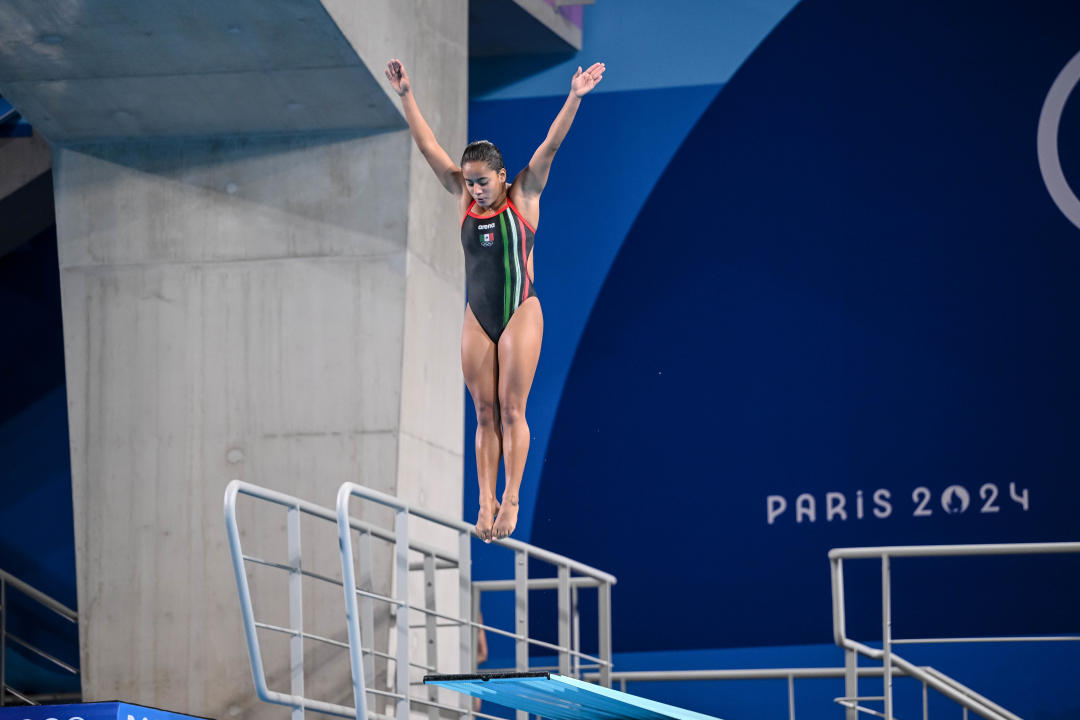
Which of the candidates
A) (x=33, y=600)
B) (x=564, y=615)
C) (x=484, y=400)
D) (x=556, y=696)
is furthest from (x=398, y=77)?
(x=33, y=600)

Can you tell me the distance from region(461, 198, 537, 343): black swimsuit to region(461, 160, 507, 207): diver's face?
7cm

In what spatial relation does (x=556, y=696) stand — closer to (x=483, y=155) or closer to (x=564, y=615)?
(x=483, y=155)

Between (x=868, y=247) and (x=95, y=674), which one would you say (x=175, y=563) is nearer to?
(x=95, y=674)

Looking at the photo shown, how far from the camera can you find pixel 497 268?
16.7ft

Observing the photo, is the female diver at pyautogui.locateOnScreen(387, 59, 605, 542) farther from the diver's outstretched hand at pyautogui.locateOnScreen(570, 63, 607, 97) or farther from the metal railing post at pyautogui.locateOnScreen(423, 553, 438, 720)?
the metal railing post at pyautogui.locateOnScreen(423, 553, 438, 720)

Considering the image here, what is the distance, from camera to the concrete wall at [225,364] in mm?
8461

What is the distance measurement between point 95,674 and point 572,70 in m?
5.71

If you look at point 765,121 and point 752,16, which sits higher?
point 752,16

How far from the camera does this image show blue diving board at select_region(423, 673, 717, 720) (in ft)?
16.6

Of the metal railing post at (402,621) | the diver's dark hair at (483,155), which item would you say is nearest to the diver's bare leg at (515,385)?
the diver's dark hair at (483,155)

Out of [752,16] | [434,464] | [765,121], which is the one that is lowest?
[434,464]

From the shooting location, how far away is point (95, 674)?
8.47m

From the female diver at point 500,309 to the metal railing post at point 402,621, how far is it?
1.23m

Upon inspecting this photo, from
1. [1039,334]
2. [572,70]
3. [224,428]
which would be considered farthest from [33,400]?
[1039,334]
